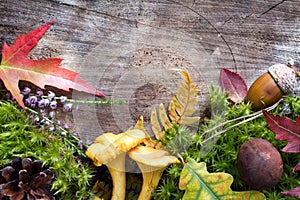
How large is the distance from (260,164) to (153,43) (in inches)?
25.7

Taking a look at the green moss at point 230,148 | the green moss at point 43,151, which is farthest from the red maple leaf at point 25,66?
the green moss at point 230,148

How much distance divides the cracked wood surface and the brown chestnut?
315 millimetres

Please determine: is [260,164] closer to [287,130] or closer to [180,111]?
[287,130]

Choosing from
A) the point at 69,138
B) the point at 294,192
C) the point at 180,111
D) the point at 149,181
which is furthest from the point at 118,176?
the point at 294,192

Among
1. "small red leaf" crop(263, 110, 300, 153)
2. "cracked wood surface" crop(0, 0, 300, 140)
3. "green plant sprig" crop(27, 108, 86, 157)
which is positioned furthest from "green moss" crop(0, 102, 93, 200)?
"small red leaf" crop(263, 110, 300, 153)

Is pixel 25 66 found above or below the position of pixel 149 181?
above

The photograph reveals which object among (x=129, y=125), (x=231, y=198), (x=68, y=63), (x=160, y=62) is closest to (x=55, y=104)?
(x=68, y=63)

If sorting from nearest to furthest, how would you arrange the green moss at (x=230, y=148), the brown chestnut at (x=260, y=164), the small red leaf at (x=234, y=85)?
the brown chestnut at (x=260, y=164) → the green moss at (x=230, y=148) → the small red leaf at (x=234, y=85)

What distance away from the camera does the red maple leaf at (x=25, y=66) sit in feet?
6.01

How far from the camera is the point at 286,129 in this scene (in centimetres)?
180

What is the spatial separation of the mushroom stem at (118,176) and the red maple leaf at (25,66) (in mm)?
335

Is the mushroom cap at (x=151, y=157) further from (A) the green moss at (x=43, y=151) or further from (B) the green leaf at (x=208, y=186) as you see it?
(A) the green moss at (x=43, y=151)

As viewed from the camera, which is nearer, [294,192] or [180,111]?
[294,192]

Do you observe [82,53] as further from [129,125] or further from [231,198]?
[231,198]
